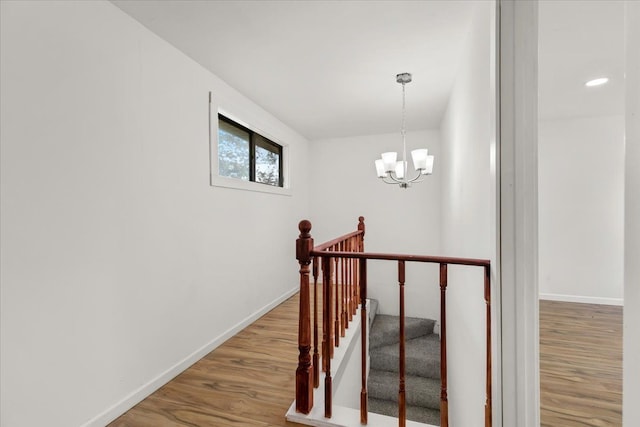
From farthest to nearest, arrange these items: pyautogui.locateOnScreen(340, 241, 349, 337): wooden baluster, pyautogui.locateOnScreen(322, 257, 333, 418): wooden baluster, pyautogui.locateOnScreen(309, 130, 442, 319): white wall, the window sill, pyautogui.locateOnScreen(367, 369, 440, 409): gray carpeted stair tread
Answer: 1. pyautogui.locateOnScreen(309, 130, 442, 319): white wall
2. pyautogui.locateOnScreen(367, 369, 440, 409): gray carpeted stair tread
3. the window sill
4. pyautogui.locateOnScreen(340, 241, 349, 337): wooden baluster
5. pyautogui.locateOnScreen(322, 257, 333, 418): wooden baluster

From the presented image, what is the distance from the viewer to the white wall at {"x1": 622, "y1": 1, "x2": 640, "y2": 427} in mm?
432

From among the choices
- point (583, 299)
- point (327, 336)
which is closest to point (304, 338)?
point (327, 336)

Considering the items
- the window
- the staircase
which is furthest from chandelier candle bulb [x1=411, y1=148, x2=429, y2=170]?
the staircase

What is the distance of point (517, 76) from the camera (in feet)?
3.76

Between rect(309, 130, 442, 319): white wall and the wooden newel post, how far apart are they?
9.83ft

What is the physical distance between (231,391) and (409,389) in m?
2.43

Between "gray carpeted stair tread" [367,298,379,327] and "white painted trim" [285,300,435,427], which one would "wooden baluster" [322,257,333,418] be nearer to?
"white painted trim" [285,300,435,427]

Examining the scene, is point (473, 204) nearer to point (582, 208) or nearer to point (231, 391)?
point (231, 391)

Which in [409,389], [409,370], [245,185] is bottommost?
[409,389]

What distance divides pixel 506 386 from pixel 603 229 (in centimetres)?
309

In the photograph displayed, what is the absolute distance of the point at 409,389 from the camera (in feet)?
11.3

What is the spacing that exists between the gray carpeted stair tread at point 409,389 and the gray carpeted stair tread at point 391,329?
37 cm

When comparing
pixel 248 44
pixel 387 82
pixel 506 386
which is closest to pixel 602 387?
pixel 506 386

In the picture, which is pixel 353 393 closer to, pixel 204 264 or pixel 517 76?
pixel 204 264
